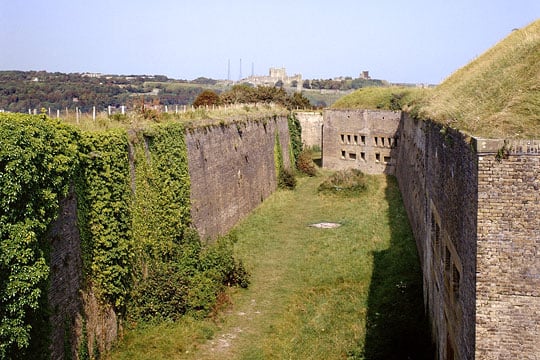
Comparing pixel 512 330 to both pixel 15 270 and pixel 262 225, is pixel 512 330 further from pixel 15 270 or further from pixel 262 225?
pixel 262 225

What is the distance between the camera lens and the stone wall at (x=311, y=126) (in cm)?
4341

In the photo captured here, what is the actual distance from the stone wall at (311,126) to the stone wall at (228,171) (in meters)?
12.8

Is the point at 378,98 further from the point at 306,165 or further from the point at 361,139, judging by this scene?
the point at 306,165

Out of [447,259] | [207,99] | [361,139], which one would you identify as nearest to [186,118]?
[447,259]

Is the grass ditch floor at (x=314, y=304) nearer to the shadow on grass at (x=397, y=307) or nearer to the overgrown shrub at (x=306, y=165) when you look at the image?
the shadow on grass at (x=397, y=307)

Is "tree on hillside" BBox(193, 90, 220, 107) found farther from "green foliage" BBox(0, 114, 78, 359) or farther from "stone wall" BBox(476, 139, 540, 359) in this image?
"stone wall" BBox(476, 139, 540, 359)

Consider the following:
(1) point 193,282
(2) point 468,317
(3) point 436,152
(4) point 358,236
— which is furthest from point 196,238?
(2) point 468,317

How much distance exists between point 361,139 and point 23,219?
30556mm

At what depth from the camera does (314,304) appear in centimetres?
1434

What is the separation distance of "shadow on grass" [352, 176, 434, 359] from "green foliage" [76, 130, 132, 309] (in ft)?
18.2

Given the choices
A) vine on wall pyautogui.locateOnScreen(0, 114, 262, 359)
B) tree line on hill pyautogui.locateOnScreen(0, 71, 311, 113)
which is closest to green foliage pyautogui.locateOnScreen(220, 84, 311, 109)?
tree line on hill pyautogui.locateOnScreen(0, 71, 311, 113)

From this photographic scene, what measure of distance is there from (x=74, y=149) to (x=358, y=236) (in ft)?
43.5

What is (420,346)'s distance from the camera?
11.3 m

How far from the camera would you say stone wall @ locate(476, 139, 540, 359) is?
6199 millimetres
